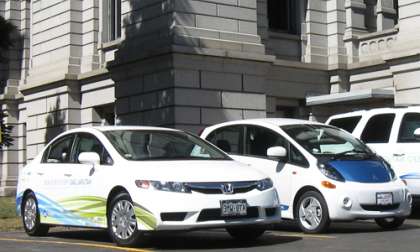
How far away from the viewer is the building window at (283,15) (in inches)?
943

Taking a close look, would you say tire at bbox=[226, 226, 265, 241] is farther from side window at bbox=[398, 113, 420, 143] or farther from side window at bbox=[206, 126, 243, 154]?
side window at bbox=[398, 113, 420, 143]

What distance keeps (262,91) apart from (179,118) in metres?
2.88

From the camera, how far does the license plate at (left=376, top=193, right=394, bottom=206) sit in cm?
1077

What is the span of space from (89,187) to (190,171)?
5.64 feet

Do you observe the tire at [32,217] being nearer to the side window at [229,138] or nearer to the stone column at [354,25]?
the side window at [229,138]

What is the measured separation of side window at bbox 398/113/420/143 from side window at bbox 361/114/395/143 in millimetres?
236

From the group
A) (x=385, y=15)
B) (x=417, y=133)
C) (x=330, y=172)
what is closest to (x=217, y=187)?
(x=330, y=172)

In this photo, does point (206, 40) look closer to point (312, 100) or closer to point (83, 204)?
point (312, 100)

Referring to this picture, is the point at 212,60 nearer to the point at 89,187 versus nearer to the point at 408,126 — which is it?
the point at 408,126

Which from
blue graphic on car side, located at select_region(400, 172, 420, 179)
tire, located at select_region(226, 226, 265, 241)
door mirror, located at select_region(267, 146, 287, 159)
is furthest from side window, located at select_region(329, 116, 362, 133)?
tire, located at select_region(226, 226, 265, 241)

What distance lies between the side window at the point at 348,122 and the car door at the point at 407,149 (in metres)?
1.02

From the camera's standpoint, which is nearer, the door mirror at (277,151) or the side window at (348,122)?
the door mirror at (277,151)

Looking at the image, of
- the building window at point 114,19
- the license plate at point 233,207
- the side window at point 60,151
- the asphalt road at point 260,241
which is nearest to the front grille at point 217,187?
the license plate at point 233,207

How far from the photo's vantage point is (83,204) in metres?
10.3
